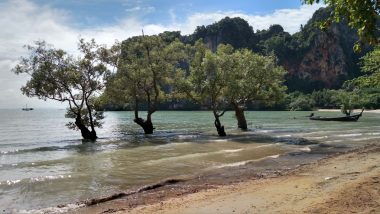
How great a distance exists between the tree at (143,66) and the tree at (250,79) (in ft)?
18.9

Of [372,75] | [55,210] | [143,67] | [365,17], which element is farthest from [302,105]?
[365,17]

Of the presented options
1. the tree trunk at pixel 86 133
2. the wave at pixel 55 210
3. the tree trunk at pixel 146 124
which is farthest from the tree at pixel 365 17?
the tree trunk at pixel 146 124

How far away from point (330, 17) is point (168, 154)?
17.4 meters

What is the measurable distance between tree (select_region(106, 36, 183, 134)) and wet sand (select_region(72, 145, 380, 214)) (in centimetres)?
2260

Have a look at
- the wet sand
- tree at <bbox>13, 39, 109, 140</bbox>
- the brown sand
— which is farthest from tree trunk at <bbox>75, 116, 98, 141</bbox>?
the brown sand

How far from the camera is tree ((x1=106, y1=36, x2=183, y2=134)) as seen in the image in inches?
1437

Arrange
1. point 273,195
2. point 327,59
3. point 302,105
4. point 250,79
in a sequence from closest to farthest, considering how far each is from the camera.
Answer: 1. point 273,195
2. point 250,79
3. point 302,105
4. point 327,59

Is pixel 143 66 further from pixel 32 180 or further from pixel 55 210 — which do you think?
pixel 55 210

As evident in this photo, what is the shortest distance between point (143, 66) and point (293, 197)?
29.0m

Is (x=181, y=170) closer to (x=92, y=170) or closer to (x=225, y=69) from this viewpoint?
(x=92, y=170)

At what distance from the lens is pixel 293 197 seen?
9.98 m

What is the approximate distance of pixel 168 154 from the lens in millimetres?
23984

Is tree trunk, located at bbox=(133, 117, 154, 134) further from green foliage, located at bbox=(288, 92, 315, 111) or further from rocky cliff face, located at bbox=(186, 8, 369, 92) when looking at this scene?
rocky cliff face, located at bbox=(186, 8, 369, 92)

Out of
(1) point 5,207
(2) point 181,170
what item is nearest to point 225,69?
(2) point 181,170
